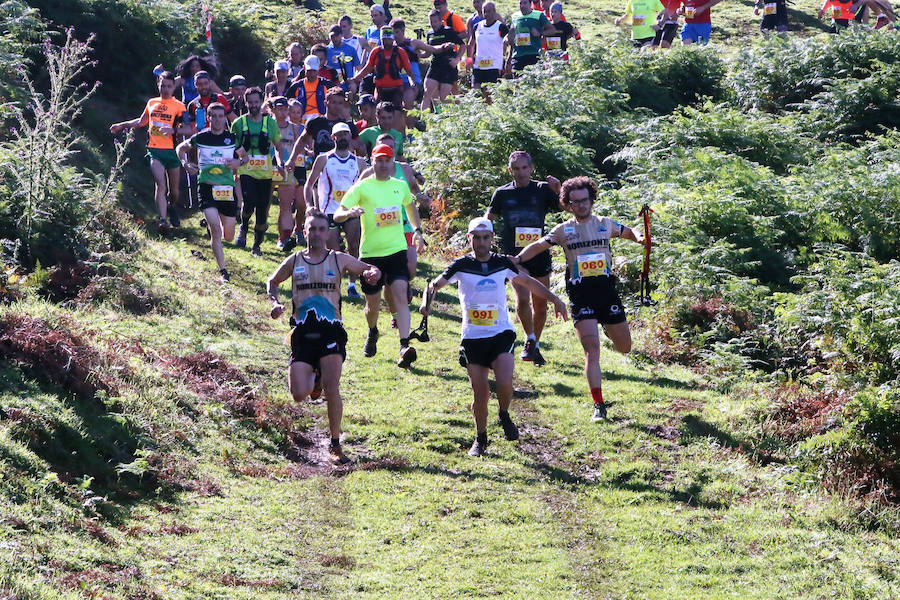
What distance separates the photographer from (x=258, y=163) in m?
17.4

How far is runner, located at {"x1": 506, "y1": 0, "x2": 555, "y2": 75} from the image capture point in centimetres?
2544

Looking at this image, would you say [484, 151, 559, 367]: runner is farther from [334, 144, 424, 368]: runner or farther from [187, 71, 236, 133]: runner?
[187, 71, 236, 133]: runner

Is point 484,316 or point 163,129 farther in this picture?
point 163,129

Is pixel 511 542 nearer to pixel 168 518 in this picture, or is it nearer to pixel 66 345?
pixel 168 518

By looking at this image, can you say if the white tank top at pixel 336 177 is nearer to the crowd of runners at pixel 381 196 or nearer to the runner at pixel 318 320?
the crowd of runners at pixel 381 196

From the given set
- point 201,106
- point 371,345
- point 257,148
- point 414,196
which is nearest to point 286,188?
point 257,148

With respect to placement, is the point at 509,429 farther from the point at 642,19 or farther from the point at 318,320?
the point at 642,19

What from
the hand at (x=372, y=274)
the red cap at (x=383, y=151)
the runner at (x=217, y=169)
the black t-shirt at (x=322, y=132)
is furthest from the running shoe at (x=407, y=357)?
the black t-shirt at (x=322, y=132)

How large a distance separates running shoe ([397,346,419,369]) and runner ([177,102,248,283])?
4.38 meters

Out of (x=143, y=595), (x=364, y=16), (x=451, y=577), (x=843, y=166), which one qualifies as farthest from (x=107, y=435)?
(x=364, y=16)

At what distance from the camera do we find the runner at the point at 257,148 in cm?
1725

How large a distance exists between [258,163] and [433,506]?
9.23 meters

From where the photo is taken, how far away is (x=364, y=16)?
115ft

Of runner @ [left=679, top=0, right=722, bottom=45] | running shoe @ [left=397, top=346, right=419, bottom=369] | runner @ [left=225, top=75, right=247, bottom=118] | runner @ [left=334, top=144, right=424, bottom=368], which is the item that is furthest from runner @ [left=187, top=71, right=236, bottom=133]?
runner @ [left=679, top=0, right=722, bottom=45]
